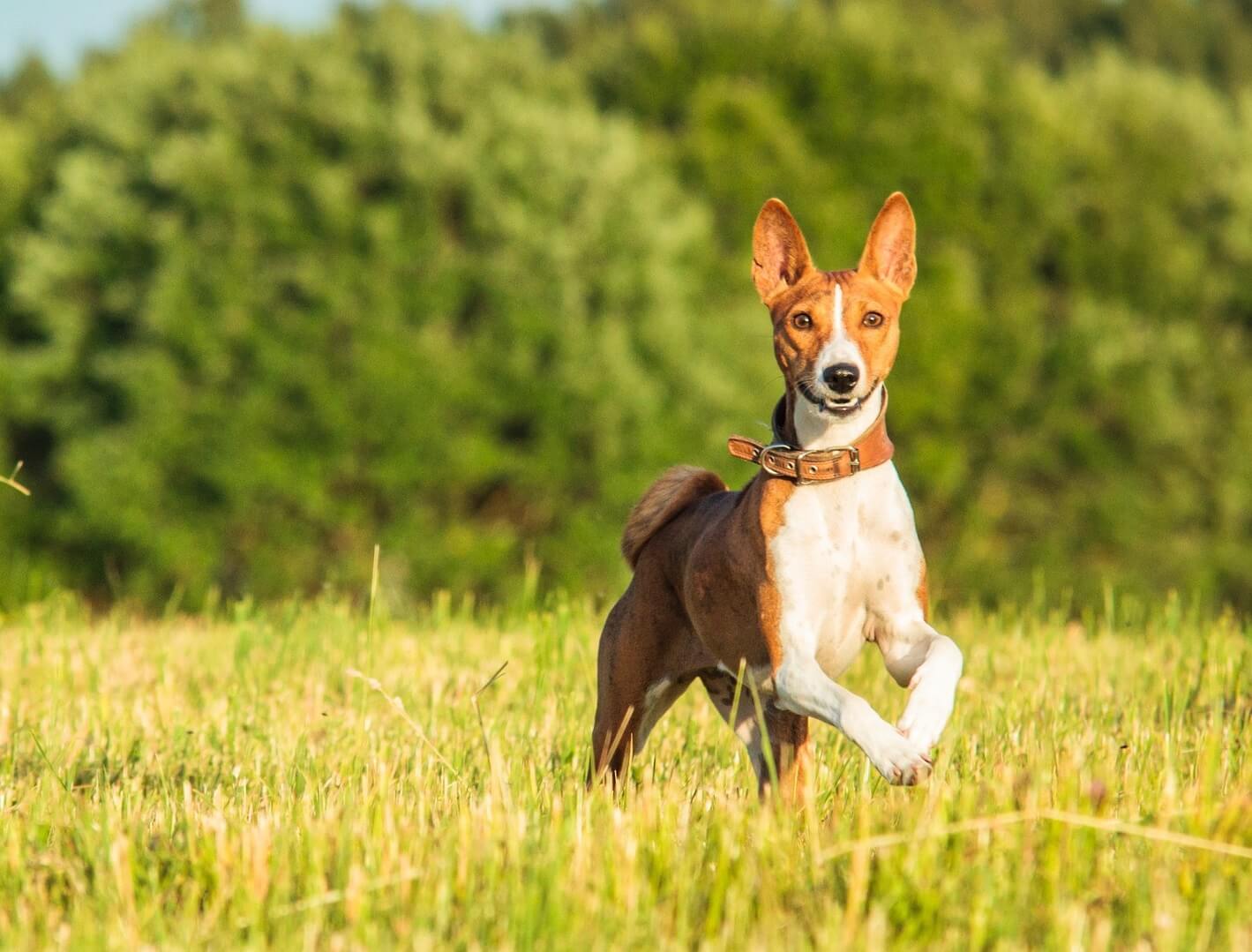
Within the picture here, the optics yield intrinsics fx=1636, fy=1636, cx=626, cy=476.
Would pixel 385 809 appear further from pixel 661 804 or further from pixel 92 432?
pixel 92 432

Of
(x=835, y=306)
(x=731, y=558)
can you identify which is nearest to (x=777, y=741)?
(x=731, y=558)

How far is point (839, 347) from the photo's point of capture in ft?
13.8

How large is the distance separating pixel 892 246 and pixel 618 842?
2.07 m

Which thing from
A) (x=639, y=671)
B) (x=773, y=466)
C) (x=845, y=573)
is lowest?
(x=639, y=671)

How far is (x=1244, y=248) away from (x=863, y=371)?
124 ft

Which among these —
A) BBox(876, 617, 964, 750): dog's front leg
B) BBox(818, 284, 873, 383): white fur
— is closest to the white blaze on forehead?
BBox(818, 284, 873, 383): white fur

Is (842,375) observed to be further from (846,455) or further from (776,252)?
(776,252)

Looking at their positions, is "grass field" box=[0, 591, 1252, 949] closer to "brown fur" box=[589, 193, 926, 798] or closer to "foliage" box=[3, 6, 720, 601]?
"brown fur" box=[589, 193, 926, 798]

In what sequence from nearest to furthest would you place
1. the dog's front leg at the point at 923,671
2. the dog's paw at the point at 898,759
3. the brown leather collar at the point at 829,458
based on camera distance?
the dog's paw at the point at 898,759 < the dog's front leg at the point at 923,671 < the brown leather collar at the point at 829,458

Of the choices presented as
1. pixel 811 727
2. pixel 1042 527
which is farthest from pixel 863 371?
pixel 1042 527

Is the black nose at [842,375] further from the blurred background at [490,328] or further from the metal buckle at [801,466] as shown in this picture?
the blurred background at [490,328]

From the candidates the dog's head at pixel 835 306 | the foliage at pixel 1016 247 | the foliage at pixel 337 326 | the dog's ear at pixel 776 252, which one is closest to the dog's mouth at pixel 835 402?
the dog's head at pixel 835 306

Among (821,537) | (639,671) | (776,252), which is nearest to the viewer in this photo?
(821,537)

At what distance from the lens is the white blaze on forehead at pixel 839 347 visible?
13.7 ft
